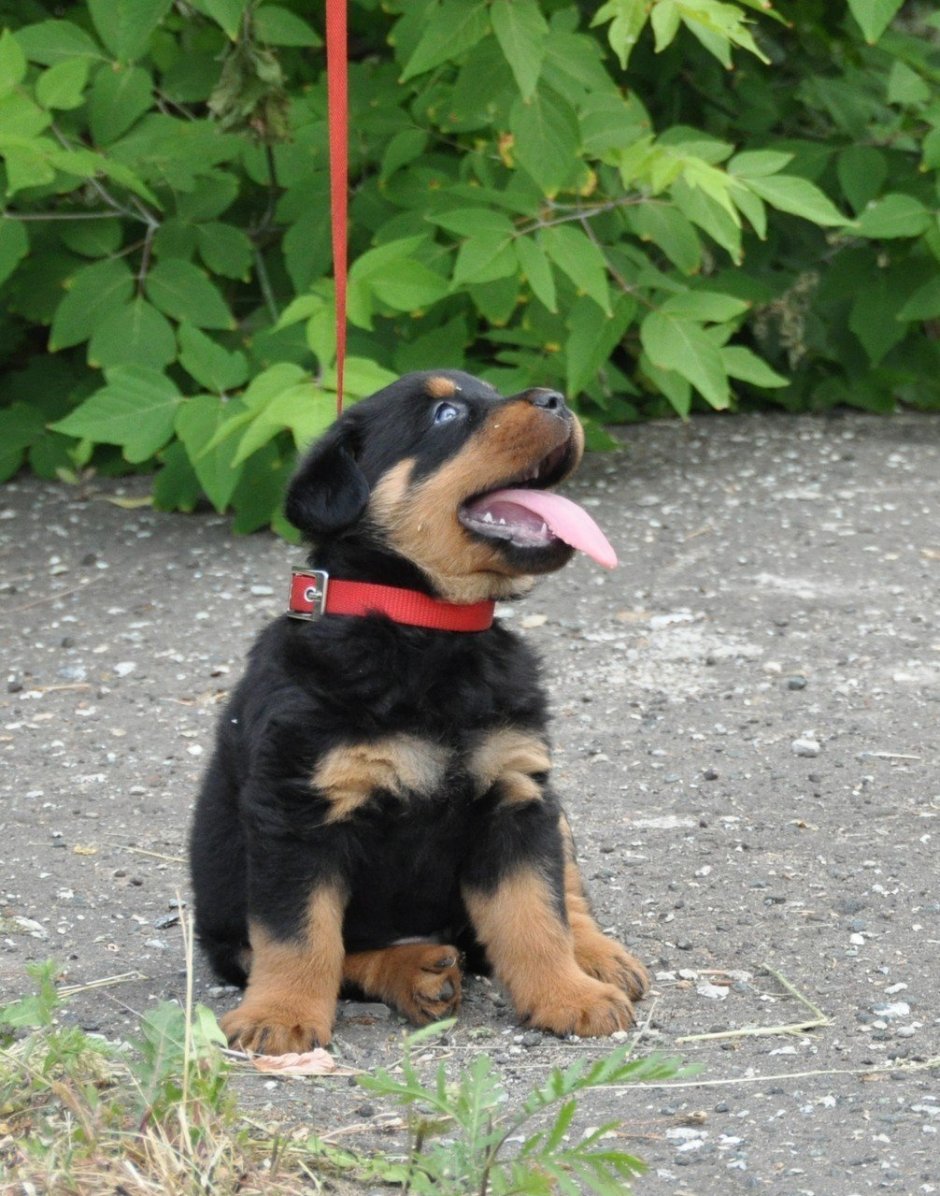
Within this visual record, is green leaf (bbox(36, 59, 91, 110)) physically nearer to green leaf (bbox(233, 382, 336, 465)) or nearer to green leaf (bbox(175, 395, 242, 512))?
green leaf (bbox(175, 395, 242, 512))

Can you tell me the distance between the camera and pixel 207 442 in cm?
644

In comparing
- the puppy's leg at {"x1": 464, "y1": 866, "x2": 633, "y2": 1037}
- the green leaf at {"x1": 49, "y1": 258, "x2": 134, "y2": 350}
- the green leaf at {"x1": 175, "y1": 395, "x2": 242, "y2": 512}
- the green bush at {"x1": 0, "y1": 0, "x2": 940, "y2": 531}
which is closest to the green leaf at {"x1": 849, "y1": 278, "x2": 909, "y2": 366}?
the green bush at {"x1": 0, "y1": 0, "x2": 940, "y2": 531}

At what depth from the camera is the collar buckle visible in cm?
363

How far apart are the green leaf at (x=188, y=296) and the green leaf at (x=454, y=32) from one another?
1.41 meters

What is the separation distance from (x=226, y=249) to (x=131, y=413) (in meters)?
0.95

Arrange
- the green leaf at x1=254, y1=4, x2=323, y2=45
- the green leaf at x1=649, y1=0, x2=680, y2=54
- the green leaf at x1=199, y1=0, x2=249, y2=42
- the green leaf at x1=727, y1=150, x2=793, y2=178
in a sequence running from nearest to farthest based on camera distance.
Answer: the green leaf at x1=649, y1=0, x2=680, y2=54
the green leaf at x1=199, y1=0, x2=249, y2=42
the green leaf at x1=727, y1=150, x2=793, y2=178
the green leaf at x1=254, y1=4, x2=323, y2=45

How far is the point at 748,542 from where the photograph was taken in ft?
22.9

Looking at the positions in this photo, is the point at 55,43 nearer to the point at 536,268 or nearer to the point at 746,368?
the point at 536,268

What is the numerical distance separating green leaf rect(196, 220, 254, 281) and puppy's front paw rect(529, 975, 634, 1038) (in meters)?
4.23

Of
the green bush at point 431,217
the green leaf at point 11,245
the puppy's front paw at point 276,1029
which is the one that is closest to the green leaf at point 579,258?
the green bush at point 431,217

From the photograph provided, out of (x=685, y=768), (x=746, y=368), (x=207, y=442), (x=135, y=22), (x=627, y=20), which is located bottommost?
(x=685, y=768)

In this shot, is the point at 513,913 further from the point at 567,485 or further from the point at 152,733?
the point at 567,485

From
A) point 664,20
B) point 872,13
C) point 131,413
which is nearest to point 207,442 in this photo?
point 131,413

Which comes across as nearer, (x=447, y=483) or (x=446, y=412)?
(x=447, y=483)
